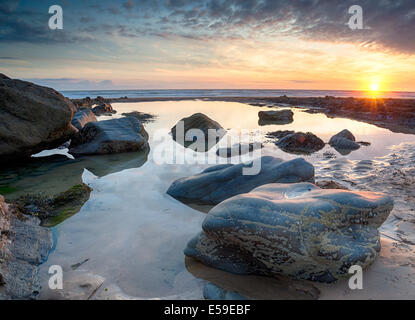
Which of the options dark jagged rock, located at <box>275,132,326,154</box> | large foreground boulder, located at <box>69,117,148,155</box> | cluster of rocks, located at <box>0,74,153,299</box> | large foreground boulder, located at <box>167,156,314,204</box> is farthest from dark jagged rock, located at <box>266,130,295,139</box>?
large foreground boulder, located at <box>167,156,314,204</box>

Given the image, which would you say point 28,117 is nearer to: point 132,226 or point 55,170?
point 55,170

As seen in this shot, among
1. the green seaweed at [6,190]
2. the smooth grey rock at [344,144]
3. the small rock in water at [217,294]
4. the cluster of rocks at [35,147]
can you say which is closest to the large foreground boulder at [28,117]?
the cluster of rocks at [35,147]

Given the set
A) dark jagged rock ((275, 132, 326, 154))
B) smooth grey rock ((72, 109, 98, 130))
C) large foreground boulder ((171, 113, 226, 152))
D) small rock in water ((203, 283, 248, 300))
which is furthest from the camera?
large foreground boulder ((171, 113, 226, 152))

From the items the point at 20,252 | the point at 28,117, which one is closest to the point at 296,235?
the point at 20,252

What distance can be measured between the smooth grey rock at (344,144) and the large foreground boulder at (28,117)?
358 inches

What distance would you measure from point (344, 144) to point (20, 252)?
9.97 meters

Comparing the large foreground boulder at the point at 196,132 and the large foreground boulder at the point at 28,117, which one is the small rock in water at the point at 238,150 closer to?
the large foreground boulder at the point at 196,132

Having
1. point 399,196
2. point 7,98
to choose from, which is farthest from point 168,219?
point 7,98

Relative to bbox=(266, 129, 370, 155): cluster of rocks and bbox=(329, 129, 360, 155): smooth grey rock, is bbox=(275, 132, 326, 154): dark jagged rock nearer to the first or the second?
bbox=(266, 129, 370, 155): cluster of rocks

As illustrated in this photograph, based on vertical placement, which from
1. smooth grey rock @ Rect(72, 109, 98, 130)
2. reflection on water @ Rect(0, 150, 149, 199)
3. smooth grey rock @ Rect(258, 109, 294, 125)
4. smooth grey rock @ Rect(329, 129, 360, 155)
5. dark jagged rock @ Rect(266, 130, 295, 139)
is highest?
smooth grey rock @ Rect(258, 109, 294, 125)

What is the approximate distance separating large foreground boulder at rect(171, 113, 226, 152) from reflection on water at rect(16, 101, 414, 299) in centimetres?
309

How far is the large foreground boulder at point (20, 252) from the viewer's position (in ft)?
9.07

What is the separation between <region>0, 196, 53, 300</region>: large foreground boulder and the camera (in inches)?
109

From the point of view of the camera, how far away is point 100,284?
2977 millimetres
